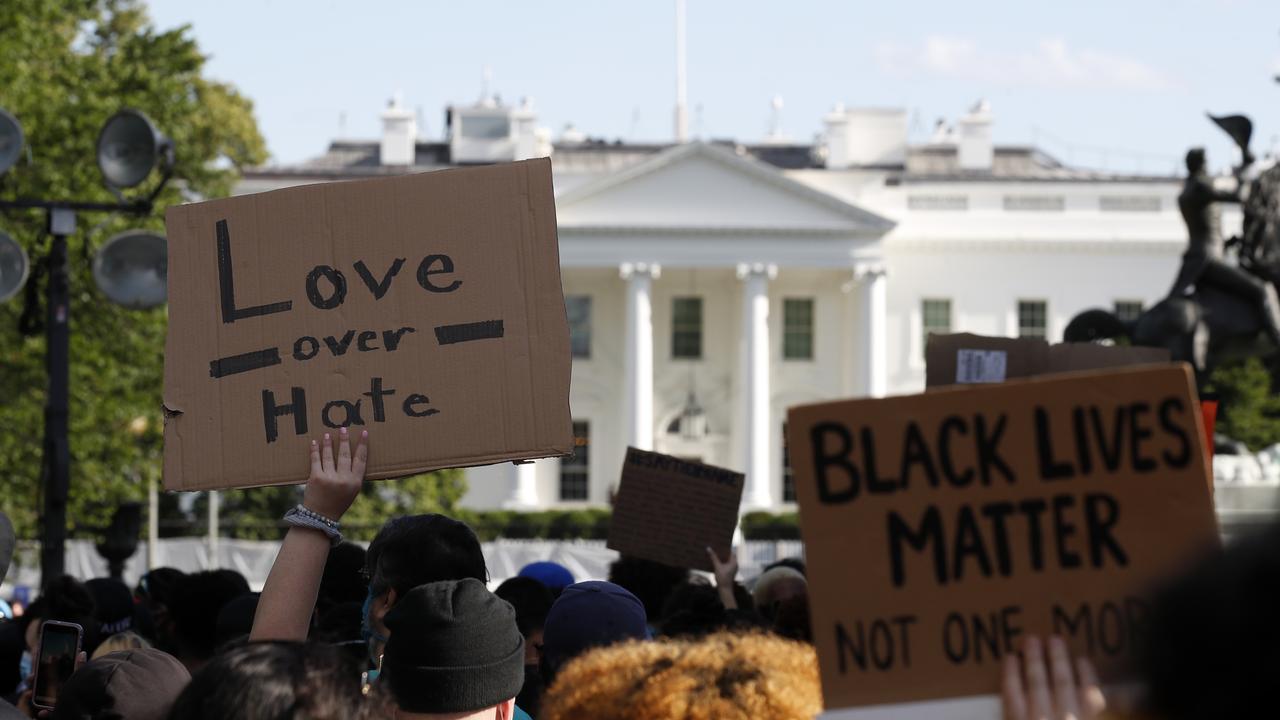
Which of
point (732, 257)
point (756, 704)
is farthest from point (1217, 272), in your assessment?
point (732, 257)

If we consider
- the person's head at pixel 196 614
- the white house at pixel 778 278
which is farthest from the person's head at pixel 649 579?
the white house at pixel 778 278

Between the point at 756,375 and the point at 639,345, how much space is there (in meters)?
3.73

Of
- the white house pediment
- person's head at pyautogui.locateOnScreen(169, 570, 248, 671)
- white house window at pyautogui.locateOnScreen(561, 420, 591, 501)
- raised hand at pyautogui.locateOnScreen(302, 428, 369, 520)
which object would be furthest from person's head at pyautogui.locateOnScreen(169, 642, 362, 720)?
white house window at pyautogui.locateOnScreen(561, 420, 591, 501)

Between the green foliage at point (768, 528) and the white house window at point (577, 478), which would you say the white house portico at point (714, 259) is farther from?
the green foliage at point (768, 528)

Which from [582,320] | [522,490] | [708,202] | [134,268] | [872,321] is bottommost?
[522,490]

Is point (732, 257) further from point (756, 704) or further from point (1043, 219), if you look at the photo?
point (756, 704)

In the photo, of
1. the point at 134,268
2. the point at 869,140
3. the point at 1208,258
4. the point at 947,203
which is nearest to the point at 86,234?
the point at 134,268

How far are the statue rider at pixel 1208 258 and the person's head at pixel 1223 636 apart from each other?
12837mm

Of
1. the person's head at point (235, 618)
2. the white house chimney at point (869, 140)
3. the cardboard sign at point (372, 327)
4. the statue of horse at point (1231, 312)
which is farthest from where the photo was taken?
the white house chimney at point (869, 140)

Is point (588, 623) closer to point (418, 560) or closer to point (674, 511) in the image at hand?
point (418, 560)

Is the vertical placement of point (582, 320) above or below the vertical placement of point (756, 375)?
above

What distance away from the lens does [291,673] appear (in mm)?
2463

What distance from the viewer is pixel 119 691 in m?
3.38

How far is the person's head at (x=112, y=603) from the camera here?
21.4 ft
